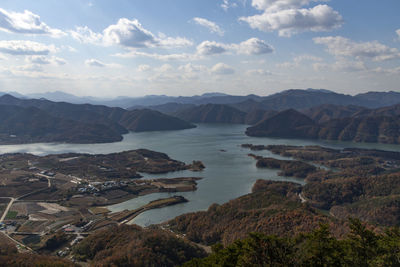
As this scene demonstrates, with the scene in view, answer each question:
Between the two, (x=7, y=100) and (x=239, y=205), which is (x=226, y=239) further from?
(x=7, y=100)

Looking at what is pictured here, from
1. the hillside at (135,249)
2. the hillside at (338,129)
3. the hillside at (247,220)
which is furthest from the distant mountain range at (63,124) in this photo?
the hillside at (135,249)

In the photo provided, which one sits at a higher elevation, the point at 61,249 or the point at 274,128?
the point at 274,128

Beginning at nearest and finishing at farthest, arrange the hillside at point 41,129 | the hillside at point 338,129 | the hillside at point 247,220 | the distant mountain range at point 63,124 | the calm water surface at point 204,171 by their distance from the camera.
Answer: the hillside at point 247,220 < the calm water surface at point 204,171 < the hillside at point 41,129 < the distant mountain range at point 63,124 < the hillside at point 338,129

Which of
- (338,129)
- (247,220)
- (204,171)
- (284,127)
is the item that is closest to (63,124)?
(204,171)

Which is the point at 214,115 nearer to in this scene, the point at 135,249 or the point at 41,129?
the point at 41,129

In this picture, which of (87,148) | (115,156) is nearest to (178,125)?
(87,148)

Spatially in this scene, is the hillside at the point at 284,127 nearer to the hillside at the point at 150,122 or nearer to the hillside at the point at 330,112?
the hillside at the point at 330,112
